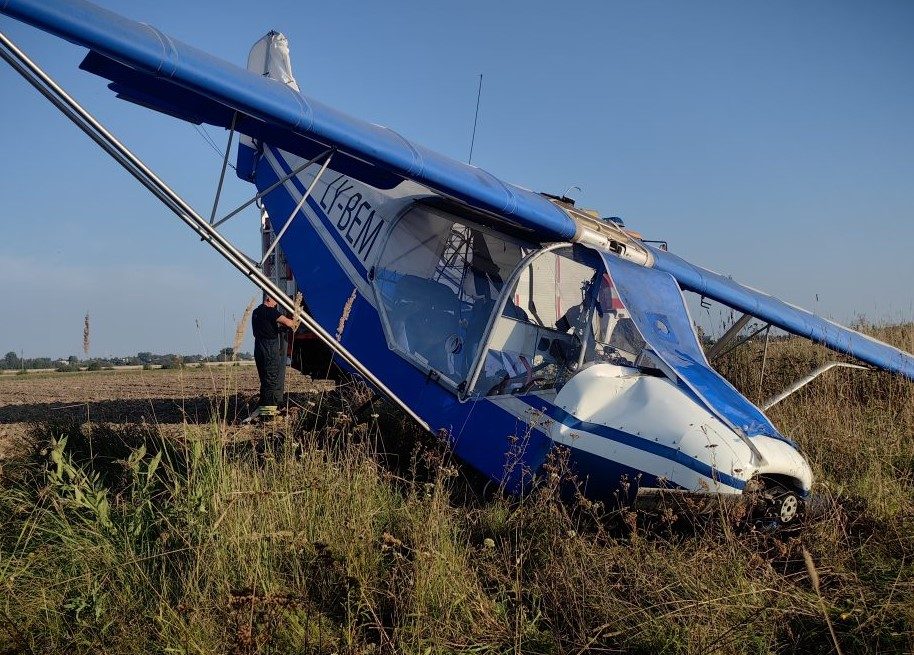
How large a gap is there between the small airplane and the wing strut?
14 millimetres

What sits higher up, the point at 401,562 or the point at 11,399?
the point at 401,562

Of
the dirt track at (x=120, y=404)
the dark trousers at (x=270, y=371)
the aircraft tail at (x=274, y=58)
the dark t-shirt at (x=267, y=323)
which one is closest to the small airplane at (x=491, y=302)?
the dark trousers at (x=270, y=371)

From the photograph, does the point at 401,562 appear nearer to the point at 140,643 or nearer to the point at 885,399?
the point at 140,643

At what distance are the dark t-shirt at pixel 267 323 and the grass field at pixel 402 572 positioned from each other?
16.8ft

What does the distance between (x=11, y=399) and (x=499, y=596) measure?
13.7 meters

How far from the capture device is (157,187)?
16.9 feet

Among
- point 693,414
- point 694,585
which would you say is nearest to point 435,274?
point 693,414

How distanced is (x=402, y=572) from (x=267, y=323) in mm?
7148

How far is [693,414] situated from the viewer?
15.1 ft

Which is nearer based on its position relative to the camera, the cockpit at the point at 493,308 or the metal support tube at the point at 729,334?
the cockpit at the point at 493,308

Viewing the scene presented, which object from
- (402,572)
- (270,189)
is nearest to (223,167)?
(270,189)

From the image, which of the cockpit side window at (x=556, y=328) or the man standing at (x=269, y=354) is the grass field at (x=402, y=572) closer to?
the cockpit side window at (x=556, y=328)

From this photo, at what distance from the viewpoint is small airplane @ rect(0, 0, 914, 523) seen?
4508 mm

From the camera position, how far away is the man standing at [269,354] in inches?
379
